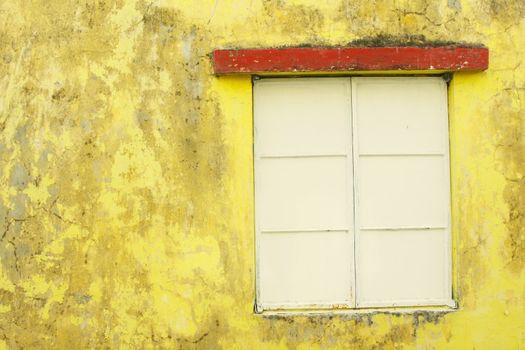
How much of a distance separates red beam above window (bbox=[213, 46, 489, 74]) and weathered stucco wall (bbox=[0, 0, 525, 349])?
0.11m

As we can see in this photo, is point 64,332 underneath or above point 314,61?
underneath

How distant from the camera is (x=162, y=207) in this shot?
429 centimetres

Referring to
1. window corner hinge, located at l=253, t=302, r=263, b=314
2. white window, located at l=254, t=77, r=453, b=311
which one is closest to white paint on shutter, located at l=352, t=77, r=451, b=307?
white window, located at l=254, t=77, r=453, b=311

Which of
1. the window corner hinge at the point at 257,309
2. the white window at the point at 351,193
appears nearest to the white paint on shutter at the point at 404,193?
the white window at the point at 351,193

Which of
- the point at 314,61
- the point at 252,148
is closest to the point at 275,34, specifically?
the point at 314,61

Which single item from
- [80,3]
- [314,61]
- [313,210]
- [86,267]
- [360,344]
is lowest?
[360,344]

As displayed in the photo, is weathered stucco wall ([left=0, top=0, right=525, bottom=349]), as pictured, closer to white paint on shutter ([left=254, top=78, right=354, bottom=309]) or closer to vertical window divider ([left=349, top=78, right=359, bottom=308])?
white paint on shutter ([left=254, top=78, right=354, bottom=309])

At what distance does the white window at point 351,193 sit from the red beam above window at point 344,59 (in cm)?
18

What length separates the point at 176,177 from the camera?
14.1 feet

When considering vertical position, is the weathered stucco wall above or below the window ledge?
above

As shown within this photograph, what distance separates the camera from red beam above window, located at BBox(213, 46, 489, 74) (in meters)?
4.21

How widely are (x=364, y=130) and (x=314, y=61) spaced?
1.89 feet

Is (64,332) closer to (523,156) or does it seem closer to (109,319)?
(109,319)

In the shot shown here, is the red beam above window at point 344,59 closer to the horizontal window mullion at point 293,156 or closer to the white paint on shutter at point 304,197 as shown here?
the white paint on shutter at point 304,197
